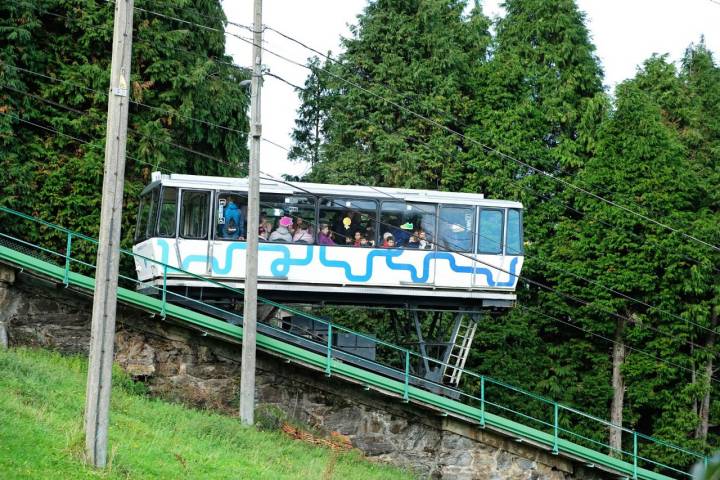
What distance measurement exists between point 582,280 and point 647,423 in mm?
4822

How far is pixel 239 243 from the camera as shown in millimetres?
24062

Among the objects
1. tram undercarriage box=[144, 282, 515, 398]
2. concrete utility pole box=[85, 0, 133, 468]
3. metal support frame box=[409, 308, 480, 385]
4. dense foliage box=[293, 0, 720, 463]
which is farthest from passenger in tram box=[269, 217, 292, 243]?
concrete utility pole box=[85, 0, 133, 468]

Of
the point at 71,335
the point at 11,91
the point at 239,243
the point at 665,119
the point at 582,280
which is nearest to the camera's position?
the point at 71,335

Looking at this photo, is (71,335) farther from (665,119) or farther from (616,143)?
(665,119)

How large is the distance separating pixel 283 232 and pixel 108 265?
32.2ft

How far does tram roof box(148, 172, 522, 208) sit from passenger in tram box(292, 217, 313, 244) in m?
0.74

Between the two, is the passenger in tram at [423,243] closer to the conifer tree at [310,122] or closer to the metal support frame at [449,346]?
the metal support frame at [449,346]

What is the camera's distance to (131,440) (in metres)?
17.0

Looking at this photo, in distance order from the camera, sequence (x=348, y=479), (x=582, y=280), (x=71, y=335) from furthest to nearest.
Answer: (x=582, y=280), (x=71, y=335), (x=348, y=479)

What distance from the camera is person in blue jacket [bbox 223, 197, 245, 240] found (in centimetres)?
2409

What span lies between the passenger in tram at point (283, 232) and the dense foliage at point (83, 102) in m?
6.40

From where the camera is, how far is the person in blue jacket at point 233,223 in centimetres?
2409

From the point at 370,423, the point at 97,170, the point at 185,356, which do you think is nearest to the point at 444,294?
the point at 370,423

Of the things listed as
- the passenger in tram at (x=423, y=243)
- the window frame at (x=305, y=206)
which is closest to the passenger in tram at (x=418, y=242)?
the passenger in tram at (x=423, y=243)
